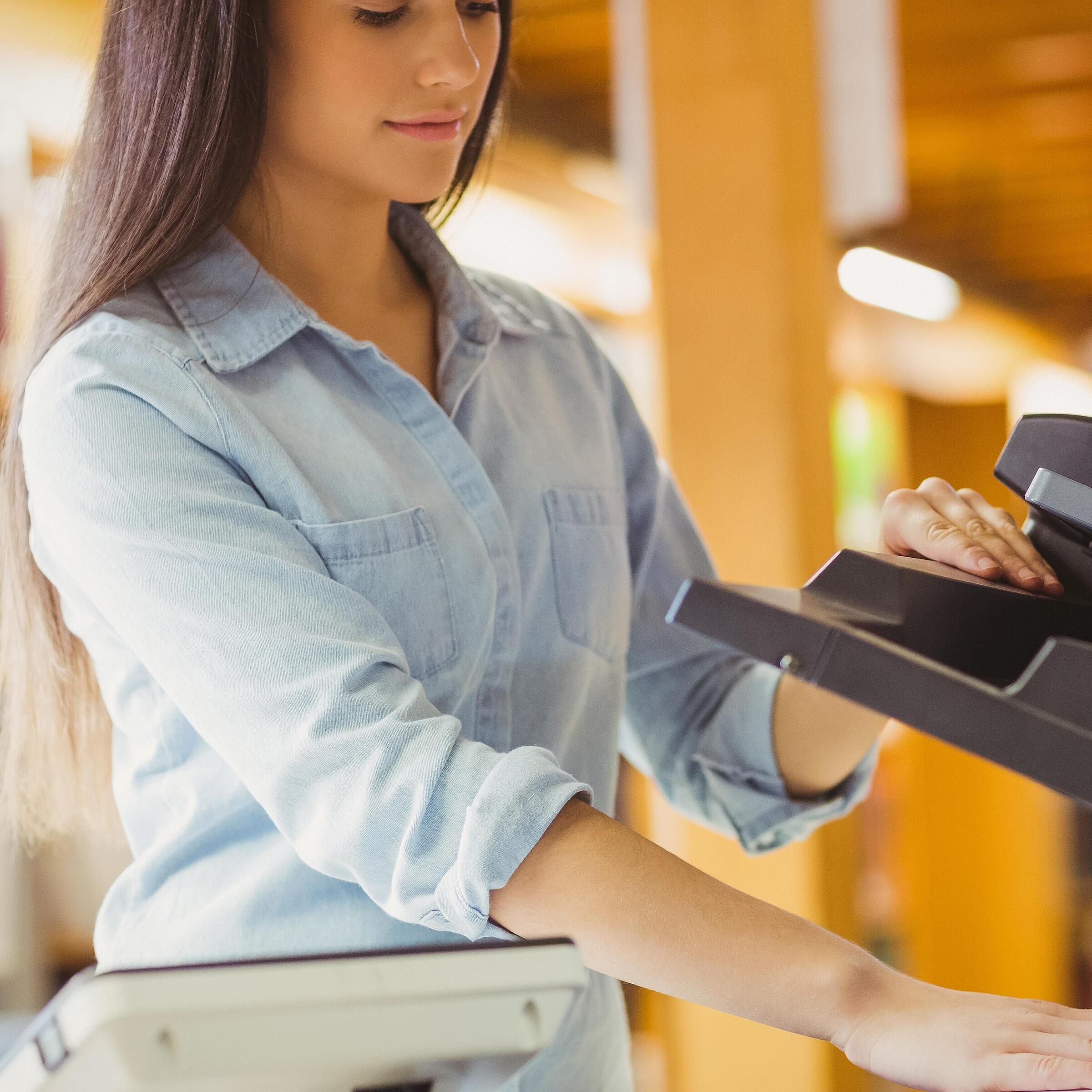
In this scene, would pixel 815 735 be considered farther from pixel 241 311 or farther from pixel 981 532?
pixel 241 311

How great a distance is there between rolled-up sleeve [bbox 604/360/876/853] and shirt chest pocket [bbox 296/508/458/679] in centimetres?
34

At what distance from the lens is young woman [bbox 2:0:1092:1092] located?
79 cm

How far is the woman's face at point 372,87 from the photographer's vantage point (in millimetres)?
1010

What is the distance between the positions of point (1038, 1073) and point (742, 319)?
186cm

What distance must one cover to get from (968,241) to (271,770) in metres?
5.44

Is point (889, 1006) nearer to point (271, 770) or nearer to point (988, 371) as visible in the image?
point (271, 770)

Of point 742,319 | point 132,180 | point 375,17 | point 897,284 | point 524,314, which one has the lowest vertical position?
point 897,284

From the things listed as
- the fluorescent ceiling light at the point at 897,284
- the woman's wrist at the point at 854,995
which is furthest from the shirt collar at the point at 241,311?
the fluorescent ceiling light at the point at 897,284

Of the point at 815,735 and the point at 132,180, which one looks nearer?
the point at 132,180

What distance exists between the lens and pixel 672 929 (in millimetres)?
786

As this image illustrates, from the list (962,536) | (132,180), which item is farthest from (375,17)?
(962,536)

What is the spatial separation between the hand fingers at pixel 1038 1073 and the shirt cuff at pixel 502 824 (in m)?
0.26

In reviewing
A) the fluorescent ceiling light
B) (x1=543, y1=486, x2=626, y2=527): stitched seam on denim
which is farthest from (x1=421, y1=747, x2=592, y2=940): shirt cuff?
the fluorescent ceiling light

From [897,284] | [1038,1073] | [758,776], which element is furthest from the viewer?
[897,284]
